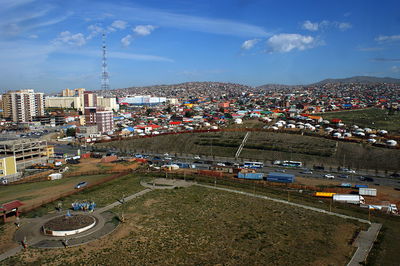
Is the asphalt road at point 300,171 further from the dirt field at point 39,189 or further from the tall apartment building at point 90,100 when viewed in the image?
the tall apartment building at point 90,100

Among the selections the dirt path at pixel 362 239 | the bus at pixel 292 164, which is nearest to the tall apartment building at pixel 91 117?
the bus at pixel 292 164

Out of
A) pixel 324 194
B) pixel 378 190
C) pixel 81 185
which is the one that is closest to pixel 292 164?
pixel 378 190

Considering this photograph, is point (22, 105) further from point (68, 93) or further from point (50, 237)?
point (50, 237)

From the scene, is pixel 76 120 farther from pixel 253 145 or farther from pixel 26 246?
pixel 26 246

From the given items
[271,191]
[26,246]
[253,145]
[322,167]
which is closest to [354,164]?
[322,167]

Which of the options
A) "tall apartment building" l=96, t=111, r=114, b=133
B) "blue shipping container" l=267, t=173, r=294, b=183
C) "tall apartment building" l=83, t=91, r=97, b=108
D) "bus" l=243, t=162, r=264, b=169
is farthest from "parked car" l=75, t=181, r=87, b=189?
"tall apartment building" l=83, t=91, r=97, b=108
